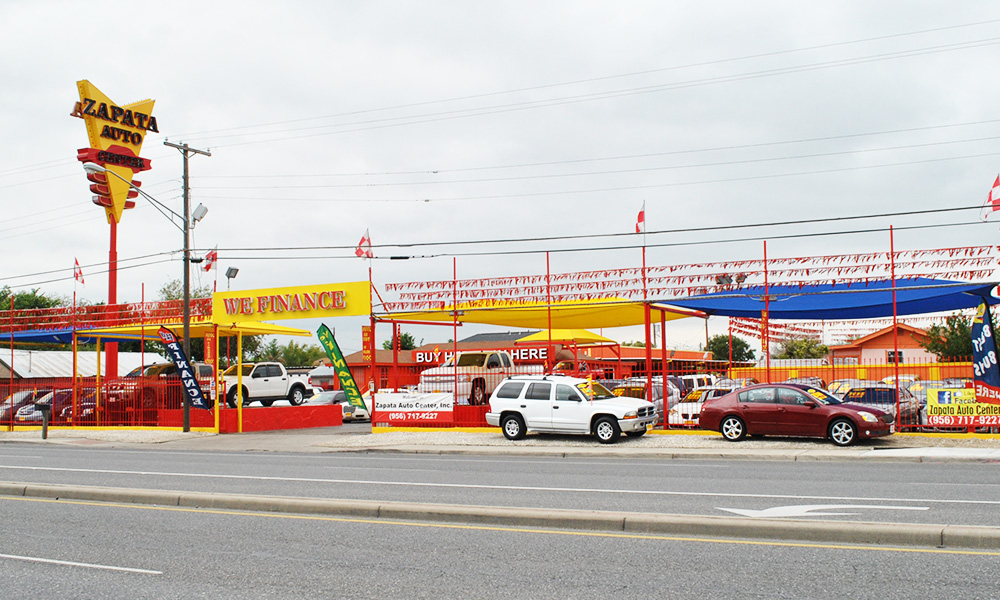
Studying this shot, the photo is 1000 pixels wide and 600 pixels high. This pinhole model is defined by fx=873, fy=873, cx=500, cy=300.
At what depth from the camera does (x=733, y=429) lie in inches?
830

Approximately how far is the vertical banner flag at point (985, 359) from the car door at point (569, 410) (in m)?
9.12

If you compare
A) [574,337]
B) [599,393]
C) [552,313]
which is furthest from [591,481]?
[574,337]

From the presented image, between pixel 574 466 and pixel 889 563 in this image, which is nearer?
pixel 889 563

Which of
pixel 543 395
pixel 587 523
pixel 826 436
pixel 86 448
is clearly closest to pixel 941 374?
pixel 826 436

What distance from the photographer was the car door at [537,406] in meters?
22.4

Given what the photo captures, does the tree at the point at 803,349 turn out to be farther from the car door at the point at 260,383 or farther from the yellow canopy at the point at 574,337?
the car door at the point at 260,383

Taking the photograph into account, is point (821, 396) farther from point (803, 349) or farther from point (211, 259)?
point (803, 349)

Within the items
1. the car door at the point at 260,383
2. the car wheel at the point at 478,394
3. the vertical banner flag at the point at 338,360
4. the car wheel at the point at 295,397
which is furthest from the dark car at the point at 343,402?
the car wheel at the point at 478,394

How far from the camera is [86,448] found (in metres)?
25.2

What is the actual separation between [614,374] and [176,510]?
69.6 feet

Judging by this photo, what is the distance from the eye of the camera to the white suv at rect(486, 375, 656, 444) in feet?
70.8

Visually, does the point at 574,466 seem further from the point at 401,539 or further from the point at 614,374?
the point at 614,374

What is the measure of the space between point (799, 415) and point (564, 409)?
567 cm

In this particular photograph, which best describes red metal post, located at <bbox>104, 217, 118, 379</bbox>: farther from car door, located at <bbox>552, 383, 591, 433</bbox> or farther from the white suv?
car door, located at <bbox>552, 383, 591, 433</bbox>
